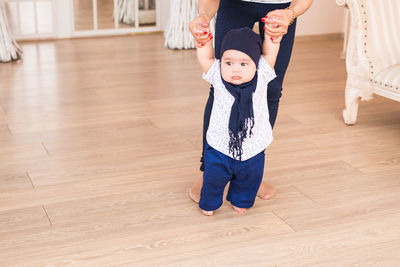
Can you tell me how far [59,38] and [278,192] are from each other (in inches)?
137

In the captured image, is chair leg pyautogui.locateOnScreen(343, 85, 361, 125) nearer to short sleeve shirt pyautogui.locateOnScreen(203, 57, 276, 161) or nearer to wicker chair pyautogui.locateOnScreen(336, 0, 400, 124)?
wicker chair pyautogui.locateOnScreen(336, 0, 400, 124)

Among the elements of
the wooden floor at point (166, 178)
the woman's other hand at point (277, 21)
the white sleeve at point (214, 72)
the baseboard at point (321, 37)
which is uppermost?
the woman's other hand at point (277, 21)

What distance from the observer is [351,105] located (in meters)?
3.07

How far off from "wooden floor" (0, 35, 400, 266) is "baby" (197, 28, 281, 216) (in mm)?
125

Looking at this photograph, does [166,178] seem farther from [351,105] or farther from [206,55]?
[351,105]

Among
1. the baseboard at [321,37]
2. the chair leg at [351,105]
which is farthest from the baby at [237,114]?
the baseboard at [321,37]

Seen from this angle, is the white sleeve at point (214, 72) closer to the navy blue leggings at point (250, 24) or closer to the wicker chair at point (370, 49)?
the navy blue leggings at point (250, 24)

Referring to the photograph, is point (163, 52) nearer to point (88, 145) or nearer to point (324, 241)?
point (88, 145)

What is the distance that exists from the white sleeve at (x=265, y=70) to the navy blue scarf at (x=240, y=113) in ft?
0.09

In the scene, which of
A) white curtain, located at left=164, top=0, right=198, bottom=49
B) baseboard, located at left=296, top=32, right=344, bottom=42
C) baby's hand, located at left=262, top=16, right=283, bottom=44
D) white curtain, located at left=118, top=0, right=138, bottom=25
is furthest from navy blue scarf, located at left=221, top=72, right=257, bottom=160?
white curtain, located at left=118, top=0, right=138, bottom=25

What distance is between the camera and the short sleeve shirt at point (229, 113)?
200 centimetres

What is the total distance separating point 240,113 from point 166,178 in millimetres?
600

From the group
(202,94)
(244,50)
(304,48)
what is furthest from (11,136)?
(304,48)

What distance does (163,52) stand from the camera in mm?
4797
